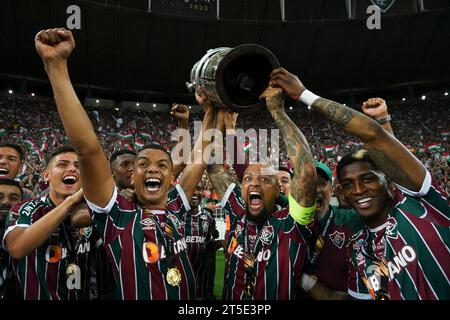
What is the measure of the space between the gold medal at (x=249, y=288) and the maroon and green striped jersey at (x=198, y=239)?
0.93 metres

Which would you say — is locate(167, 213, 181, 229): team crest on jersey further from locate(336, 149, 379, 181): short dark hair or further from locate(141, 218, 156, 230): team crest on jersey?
locate(336, 149, 379, 181): short dark hair

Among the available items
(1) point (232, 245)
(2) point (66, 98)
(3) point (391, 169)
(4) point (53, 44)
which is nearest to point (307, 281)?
(1) point (232, 245)

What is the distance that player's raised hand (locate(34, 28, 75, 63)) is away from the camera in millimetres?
1451

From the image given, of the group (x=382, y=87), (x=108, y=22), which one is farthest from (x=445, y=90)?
(x=108, y=22)

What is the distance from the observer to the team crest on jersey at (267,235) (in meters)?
→ 2.03

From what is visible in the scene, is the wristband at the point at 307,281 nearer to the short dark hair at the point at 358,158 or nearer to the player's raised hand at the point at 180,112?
the short dark hair at the point at 358,158

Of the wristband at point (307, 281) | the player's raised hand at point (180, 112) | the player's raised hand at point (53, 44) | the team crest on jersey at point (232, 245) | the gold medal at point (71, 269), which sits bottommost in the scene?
the wristband at point (307, 281)

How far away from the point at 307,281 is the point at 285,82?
1.24 meters

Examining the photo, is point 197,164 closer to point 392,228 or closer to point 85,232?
point 85,232

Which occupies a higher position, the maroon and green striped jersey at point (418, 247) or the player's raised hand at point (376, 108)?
the player's raised hand at point (376, 108)

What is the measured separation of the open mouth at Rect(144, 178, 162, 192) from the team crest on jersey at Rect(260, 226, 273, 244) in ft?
2.40

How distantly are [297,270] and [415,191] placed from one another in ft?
2.59

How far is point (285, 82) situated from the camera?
5.88ft

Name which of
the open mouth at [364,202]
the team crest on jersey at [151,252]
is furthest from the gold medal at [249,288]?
the open mouth at [364,202]
